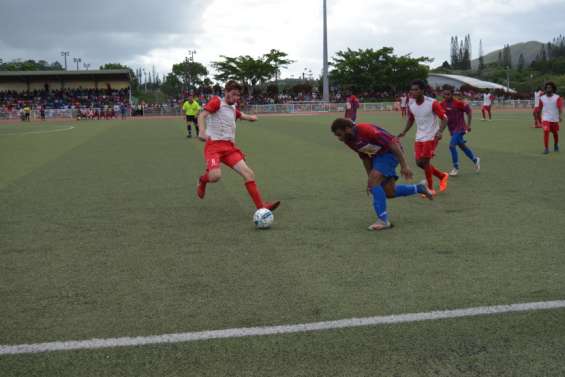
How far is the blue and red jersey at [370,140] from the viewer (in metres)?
6.78

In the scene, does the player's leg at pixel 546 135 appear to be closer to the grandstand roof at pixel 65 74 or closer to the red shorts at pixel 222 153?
the red shorts at pixel 222 153

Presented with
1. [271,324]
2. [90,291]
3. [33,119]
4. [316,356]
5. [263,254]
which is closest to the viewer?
[316,356]

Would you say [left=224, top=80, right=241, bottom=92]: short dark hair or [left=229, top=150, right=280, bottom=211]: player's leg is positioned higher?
[left=224, top=80, right=241, bottom=92]: short dark hair

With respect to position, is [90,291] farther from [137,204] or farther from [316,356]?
[137,204]

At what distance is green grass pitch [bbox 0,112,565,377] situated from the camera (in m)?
3.61

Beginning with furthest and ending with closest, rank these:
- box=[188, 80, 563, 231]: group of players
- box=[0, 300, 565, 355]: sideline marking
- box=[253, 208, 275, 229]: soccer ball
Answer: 1. box=[253, 208, 275, 229]: soccer ball
2. box=[188, 80, 563, 231]: group of players
3. box=[0, 300, 565, 355]: sideline marking

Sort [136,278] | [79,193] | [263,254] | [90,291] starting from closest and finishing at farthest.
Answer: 1. [90,291]
2. [136,278]
3. [263,254]
4. [79,193]

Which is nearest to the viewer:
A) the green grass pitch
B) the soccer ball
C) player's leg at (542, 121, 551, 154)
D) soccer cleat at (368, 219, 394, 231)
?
the green grass pitch

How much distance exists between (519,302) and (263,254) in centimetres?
261

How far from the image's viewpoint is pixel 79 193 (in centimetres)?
1070

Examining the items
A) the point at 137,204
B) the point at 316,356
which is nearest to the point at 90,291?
the point at 316,356

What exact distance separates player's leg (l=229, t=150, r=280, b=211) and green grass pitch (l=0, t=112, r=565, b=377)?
31 cm

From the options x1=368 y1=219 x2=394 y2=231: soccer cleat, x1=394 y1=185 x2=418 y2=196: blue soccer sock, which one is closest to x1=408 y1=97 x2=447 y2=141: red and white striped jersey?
x1=394 y1=185 x2=418 y2=196: blue soccer sock

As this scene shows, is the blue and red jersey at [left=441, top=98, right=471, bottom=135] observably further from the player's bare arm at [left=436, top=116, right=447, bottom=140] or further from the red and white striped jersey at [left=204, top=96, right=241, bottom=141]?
the red and white striped jersey at [left=204, top=96, right=241, bottom=141]
